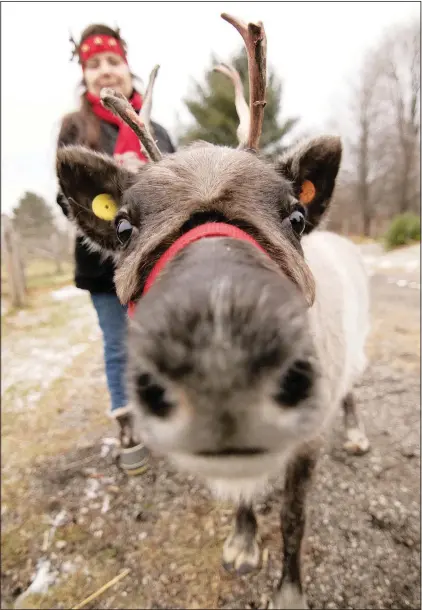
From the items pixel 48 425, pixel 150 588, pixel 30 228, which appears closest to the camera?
pixel 150 588

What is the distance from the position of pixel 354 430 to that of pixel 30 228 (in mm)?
32257

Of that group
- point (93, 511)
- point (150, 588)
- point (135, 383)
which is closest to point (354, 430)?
point (150, 588)

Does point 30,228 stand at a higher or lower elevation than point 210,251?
lower

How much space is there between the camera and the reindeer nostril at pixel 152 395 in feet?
3.24

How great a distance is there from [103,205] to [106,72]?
3.99 feet

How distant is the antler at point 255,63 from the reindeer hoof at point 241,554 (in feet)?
8.65

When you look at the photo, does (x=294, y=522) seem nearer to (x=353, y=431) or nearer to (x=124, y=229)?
(x=353, y=431)

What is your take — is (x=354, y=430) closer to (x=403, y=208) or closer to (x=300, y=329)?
→ (x=300, y=329)

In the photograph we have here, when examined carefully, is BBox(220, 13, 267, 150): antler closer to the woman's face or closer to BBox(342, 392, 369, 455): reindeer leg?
the woman's face

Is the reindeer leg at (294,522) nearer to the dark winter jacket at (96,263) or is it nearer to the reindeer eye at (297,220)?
the reindeer eye at (297,220)

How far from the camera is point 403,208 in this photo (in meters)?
27.9

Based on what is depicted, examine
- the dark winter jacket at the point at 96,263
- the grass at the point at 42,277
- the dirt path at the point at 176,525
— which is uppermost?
the dark winter jacket at the point at 96,263

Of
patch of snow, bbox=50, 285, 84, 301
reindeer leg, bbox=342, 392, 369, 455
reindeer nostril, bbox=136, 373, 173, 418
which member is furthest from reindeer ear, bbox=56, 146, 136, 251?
patch of snow, bbox=50, 285, 84, 301

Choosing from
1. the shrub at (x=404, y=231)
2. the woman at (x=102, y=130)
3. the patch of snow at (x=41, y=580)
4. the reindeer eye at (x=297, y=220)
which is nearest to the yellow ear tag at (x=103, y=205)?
the woman at (x=102, y=130)
